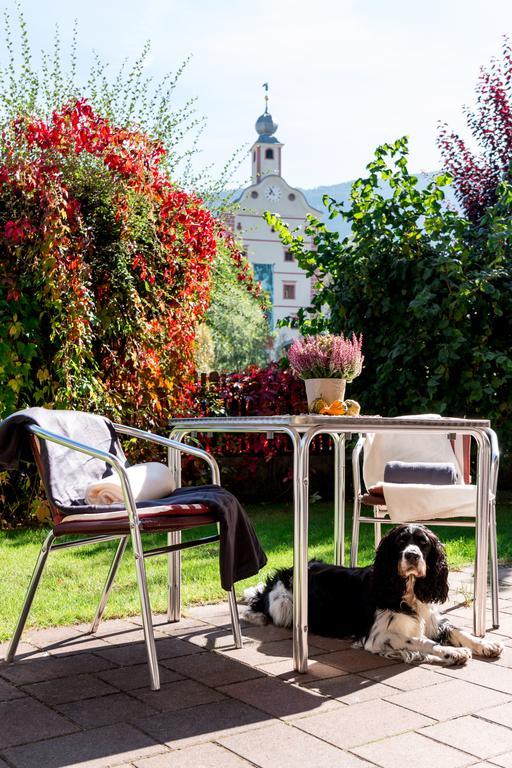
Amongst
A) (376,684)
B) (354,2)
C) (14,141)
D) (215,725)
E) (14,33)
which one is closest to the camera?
(215,725)

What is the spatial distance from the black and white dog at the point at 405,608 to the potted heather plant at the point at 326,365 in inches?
23.9

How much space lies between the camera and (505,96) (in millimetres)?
9594

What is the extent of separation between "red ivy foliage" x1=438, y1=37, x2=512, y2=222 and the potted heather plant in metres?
6.67

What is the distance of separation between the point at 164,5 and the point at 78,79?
4.00 metres

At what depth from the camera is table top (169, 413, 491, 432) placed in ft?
9.46

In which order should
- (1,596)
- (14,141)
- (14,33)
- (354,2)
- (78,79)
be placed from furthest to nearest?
(78,79), (14,33), (14,141), (354,2), (1,596)

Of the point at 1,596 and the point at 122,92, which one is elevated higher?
the point at 122,92

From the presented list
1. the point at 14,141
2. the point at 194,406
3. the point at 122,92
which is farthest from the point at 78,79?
the point at 194,406

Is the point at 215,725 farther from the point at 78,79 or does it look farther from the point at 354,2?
the point at 78,79

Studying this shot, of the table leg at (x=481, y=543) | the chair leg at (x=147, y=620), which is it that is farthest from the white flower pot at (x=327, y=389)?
the chair leg at (x=147, y=620)

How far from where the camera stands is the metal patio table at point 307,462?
2881 millimetres

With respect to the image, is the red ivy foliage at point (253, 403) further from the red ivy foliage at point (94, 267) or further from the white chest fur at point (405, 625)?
the white chest fur at point (405, 625)

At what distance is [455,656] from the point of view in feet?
9.87

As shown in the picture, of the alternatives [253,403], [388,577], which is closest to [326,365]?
[388,577]
